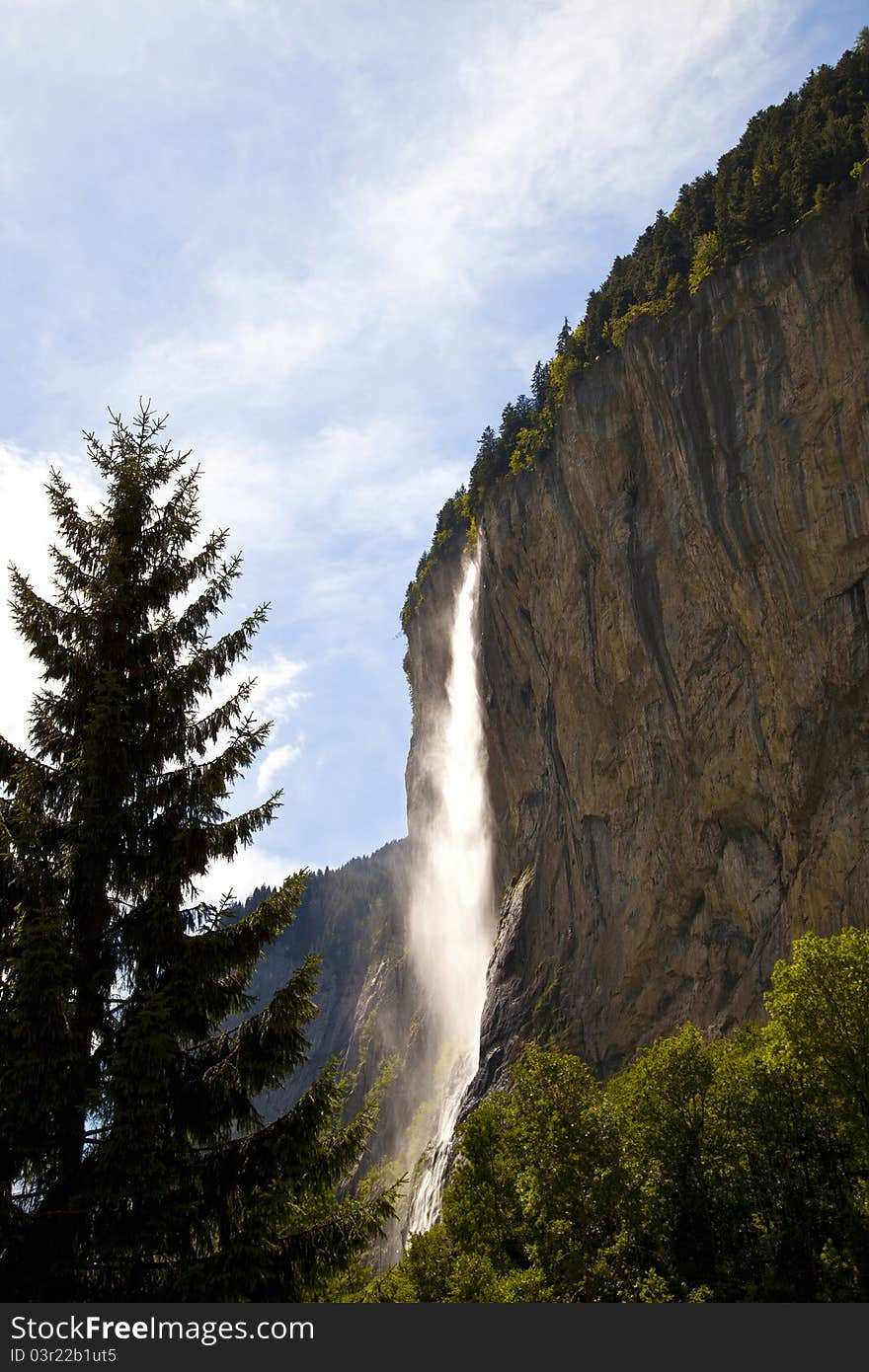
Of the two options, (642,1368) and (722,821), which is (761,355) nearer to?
(722,821)

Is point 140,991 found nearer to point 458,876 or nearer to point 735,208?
point 735,208

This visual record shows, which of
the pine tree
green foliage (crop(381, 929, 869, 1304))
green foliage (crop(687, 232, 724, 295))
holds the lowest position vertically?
green foliage (crop(381, 929, 869, 1304))

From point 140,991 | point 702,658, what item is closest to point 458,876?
point 702,658

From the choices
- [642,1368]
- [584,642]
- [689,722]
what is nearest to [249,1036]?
[642,1368]

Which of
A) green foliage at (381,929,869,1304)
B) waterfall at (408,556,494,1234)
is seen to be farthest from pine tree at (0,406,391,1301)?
waterfall at (408,556,494,1234)

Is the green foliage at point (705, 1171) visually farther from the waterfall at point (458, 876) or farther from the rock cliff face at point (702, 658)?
the waterfall at point (458, 876)

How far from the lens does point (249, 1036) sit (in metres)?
9.95

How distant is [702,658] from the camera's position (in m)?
43.5

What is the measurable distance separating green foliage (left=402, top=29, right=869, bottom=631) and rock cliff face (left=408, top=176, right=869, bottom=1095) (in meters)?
1.43

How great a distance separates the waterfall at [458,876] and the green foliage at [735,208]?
18.7 metres

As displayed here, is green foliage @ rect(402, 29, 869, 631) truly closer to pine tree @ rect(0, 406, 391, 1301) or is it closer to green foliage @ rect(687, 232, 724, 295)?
green foliage @ rect(687, 232, 724, 295)

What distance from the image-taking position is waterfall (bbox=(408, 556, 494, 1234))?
221ft

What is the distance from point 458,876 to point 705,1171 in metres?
52.2

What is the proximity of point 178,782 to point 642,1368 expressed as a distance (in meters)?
7.04
